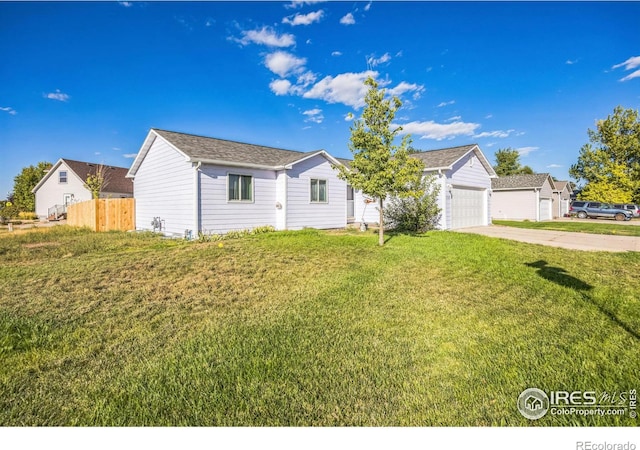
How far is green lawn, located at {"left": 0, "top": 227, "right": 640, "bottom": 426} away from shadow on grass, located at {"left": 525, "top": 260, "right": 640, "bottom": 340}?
4 centimetres

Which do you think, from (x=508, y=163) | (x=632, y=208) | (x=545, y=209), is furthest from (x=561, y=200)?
(x=508, y=163)

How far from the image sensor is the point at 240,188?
1363cm

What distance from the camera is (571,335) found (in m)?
3.47

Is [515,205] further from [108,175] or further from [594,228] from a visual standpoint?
[108,175]

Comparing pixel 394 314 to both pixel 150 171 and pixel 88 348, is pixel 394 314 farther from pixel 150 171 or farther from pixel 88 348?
pixel 150 171

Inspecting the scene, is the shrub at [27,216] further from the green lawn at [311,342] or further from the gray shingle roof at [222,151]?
the green lawn at [311,342]

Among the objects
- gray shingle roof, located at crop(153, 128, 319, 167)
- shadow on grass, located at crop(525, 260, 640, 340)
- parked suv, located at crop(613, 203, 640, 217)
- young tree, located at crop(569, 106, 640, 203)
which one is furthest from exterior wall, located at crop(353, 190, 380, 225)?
young tree, located at crop(569, 106, 640, 203)

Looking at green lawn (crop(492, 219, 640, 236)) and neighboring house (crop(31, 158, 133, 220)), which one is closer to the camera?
green lawn (crop(492, 219, 640, 236))

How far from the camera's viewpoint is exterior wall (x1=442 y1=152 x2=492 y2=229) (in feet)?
52.1

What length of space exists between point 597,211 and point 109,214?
137 feet

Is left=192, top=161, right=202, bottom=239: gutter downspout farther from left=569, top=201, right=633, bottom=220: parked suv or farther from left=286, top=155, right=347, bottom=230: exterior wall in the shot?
left=569, top=201, right=633, bottom=220: parked suv

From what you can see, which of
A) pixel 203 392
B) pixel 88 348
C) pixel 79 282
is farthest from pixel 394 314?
A: pixel 79 282

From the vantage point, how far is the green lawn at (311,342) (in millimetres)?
2287

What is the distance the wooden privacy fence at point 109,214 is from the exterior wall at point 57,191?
48.2 feet
